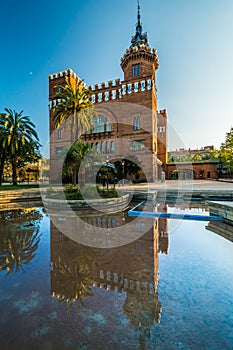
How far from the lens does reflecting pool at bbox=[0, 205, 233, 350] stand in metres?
2.14

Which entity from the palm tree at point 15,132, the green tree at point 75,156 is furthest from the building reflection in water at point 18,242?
the palm tree at point 15,132

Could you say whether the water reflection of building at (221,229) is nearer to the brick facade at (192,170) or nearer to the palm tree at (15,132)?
the palm tree at (15,132)

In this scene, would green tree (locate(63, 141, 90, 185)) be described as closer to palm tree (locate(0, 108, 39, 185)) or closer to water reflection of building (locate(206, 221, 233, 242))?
water reflection of building (locate(206, 221, 233, 242))

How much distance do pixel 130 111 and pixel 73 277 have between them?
27096 mm

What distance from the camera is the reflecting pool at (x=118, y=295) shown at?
2143 millimetres

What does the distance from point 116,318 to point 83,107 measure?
16.1 metres

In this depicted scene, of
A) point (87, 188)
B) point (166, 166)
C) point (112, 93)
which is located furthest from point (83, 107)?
point (166, 166)

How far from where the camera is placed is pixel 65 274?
362cm

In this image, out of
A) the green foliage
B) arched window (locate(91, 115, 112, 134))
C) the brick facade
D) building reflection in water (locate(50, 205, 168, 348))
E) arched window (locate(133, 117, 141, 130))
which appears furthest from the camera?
the brick facade

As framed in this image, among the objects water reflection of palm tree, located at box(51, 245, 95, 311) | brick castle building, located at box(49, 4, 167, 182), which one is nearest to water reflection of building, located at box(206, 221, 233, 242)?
water reflection of palm tree, located at box(51, 245, 95, 311)

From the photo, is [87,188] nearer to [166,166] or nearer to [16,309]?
[16,309]

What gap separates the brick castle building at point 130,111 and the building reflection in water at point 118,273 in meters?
22.0

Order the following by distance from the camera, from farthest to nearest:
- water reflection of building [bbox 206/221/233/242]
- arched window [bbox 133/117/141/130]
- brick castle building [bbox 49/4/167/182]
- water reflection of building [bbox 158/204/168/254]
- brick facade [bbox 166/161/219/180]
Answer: brick facade [bbox 166/161/219/180] < arched window [bbox 133/117/141/130] < brick castle building [bbox 49/4/167/182] < water reflection of building [bbox 206/221/233/242] < water reflection of building [bbox 158/204/168/254]

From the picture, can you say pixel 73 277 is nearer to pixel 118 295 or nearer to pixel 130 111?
pixel 118 295
